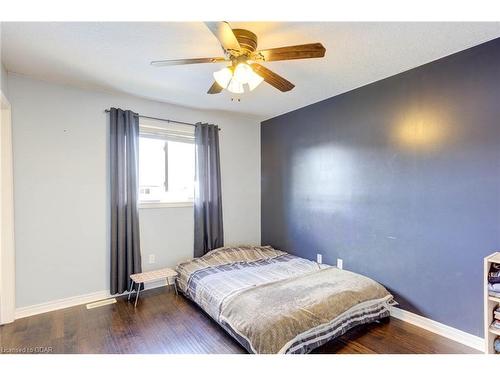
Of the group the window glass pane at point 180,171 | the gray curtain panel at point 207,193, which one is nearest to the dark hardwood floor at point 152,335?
the gray curtain panel at point 207,193

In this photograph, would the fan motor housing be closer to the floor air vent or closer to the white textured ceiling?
the white textured ceiling

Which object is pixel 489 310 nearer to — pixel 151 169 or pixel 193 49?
pixel 193 49

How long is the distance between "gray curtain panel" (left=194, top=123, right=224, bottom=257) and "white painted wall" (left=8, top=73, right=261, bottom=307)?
0.41m

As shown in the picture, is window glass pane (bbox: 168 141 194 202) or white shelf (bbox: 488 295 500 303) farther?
window glass pane (bbox: 168 141 194 202)

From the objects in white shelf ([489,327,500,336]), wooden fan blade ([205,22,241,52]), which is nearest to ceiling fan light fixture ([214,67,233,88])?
wooden fan blade ([205,22,241,52])

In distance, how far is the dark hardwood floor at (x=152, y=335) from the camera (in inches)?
79.7

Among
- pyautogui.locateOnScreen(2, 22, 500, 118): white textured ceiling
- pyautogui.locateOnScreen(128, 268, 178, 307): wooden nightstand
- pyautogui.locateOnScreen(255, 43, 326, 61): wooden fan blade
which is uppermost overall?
pyautogui.locateOnScreen(2, 22, 500, 118): white textured ceiling

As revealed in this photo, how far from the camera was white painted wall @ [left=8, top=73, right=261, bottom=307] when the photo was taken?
2.56 metres

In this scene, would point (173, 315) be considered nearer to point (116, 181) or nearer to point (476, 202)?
point (116, 181)

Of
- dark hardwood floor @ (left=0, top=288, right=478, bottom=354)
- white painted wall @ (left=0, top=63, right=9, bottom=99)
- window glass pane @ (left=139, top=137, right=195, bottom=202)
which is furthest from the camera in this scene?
window glass pane @ (left=139, top=137, right=195, bottom=202)

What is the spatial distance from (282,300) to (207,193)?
6.47 ft

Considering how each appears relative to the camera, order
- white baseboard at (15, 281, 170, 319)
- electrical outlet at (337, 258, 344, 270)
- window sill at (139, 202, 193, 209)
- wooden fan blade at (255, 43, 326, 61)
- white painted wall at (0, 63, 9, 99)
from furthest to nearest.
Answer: window sill at (139, 202, 193, 209), electrical outlet at (337, 258, 344, 270), white baseboard at (15, 281, 170, 319), white painted wall at (0, 63, 9, 99), wooden fan blade at (255, 43, 326, 61)

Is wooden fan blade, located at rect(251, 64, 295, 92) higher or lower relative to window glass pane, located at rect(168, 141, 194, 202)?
higher
